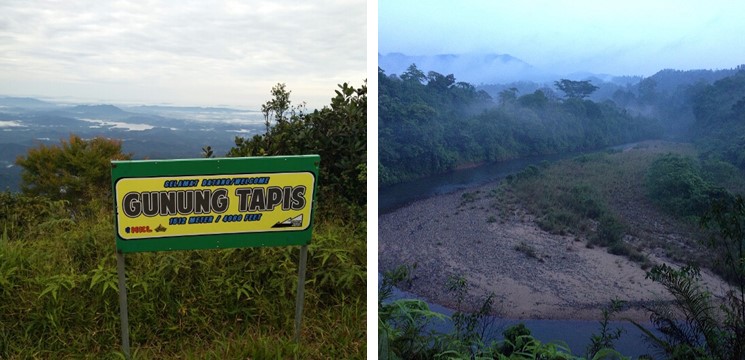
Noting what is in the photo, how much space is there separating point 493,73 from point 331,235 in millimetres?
1005

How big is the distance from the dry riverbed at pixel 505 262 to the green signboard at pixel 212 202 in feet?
1.11

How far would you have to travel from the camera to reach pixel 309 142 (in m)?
3.45

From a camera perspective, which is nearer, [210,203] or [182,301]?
[210,203]

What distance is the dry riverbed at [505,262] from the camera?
2371 mm

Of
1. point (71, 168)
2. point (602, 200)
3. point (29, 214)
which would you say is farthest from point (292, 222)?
point (71, 168)

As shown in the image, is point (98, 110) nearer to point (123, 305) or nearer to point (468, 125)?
point (123, 305)

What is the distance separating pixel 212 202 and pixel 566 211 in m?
1.12

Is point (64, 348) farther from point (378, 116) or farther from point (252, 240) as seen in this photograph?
point (378, 116)

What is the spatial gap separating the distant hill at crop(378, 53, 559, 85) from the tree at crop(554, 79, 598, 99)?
0.03m

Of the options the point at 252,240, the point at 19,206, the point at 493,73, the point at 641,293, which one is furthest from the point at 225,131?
the point at 641,293

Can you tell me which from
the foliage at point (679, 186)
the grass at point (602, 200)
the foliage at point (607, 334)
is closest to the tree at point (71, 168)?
the grass at point (602, 200)

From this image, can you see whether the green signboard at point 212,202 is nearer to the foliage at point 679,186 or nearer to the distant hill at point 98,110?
the foliage at point 679,186

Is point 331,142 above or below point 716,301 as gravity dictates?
above

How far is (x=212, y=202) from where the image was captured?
2312 mm
